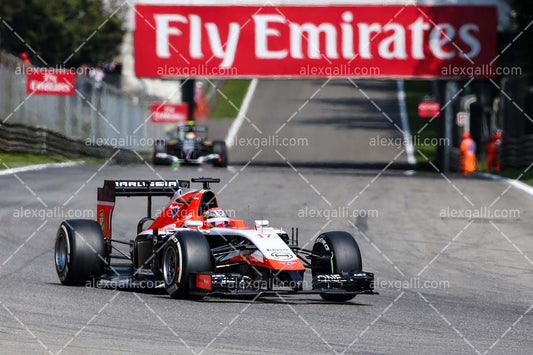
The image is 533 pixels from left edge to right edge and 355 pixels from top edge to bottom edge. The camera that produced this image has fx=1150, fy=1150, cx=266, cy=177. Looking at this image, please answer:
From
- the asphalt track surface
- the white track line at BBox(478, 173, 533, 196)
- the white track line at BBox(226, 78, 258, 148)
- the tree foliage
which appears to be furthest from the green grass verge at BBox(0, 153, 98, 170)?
the tree foliage

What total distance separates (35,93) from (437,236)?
16.3 metres

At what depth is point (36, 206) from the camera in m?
19.4

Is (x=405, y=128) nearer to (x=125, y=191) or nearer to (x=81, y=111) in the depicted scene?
(x=81, y=111)

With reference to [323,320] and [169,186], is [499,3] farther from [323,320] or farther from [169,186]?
[323,320]

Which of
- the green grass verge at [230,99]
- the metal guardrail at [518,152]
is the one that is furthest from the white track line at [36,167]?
the green grass verge at [230,99]

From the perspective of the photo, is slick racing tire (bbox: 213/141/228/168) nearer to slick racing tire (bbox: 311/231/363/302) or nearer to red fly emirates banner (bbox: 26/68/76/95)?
red fly emirates banner (bbox: 26/68/76/95)

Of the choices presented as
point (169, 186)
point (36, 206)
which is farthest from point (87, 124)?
point (169, 186)

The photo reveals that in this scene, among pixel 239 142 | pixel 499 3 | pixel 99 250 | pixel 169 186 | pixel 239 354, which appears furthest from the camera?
pixel 239 142

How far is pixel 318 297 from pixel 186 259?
1.85 meters

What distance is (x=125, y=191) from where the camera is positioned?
12836 millimetres

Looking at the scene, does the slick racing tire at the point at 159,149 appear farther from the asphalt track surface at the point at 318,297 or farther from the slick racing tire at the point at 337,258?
the slick racing tire at the point at 337,258

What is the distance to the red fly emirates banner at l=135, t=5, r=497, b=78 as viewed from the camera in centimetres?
3581

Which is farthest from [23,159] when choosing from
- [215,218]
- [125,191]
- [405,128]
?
[405,128]

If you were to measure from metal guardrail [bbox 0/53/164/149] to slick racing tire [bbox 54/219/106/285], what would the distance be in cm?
1704
